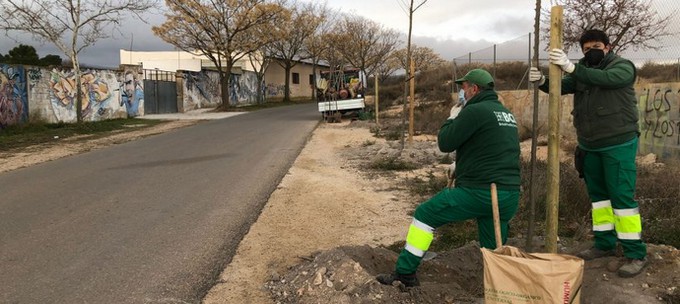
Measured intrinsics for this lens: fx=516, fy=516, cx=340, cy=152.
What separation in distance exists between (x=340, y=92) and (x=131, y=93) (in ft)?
35.1

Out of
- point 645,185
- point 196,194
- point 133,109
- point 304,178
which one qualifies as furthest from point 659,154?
point 133,109

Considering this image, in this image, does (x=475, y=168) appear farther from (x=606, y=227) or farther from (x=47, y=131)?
(x=47, y=131)

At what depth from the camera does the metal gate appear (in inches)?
1100

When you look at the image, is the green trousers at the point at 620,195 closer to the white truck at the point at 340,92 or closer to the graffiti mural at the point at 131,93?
the white truck at the point at 340,92

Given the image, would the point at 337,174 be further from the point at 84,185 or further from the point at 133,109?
the point at 133,109

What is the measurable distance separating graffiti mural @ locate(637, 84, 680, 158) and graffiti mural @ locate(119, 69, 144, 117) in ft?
71.9

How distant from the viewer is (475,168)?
351cm

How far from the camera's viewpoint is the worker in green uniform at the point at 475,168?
346cm

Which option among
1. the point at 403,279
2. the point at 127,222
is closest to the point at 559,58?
the point at 403,279

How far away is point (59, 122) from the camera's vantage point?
19.8m

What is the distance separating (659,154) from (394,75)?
54753mm

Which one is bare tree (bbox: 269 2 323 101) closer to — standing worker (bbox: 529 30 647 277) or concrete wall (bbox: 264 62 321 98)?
concrete wall (bbox: 264 62 321 98)

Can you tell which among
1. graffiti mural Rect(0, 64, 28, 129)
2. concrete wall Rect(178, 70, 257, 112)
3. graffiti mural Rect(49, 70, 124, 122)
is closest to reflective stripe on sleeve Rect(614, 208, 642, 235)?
graffiti mural Rect(0, 64, 28, 129)

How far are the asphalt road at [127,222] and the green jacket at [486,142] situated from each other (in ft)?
7.71
